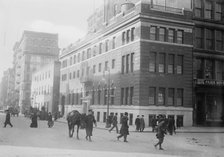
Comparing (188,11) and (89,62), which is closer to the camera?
(188,11)

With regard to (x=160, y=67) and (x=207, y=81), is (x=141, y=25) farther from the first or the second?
(x=207, y=81)

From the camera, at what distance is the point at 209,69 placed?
4241cm

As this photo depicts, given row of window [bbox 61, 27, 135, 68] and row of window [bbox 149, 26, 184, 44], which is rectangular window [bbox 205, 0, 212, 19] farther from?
row of window [bbox 61, 27, 135, 68]

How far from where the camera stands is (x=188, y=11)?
40469 mm

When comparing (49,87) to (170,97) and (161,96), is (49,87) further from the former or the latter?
(170,97)

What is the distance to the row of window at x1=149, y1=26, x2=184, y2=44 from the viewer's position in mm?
38906

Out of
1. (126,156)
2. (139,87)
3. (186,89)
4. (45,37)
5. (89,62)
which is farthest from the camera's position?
(45,37)

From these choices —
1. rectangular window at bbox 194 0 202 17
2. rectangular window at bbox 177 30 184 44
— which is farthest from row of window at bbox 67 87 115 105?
rectangular window at bbox 194 0 202 17

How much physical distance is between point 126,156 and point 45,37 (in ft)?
382

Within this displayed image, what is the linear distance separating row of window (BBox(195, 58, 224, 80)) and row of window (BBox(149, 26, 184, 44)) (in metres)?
4.24

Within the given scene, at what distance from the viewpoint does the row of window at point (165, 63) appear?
38.6 meters

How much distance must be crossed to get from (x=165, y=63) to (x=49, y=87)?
44618 mm

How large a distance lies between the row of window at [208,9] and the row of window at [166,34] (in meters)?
4.58

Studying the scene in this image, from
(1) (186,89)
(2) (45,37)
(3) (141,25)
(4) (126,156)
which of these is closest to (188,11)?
(3) (141,25)
